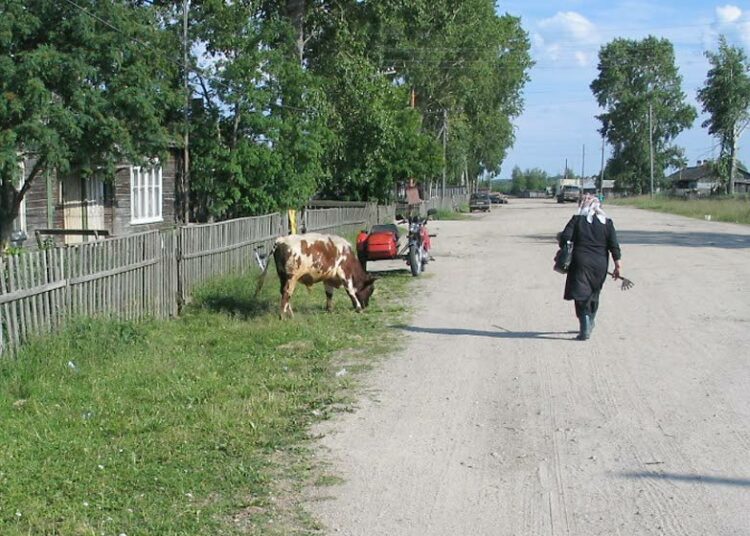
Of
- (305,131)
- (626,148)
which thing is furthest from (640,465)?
(626,148)

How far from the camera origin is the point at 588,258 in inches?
424

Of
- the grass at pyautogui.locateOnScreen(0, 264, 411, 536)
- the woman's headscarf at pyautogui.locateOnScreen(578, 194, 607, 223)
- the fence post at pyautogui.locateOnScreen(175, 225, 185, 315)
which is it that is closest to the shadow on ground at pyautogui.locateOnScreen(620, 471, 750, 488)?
the grass at pyautogui.locateOnScreen(0, 264, 411, 536)

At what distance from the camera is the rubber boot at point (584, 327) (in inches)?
424

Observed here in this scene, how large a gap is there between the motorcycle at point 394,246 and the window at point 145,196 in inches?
350

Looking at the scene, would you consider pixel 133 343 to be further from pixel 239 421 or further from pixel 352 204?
pixel 352 204

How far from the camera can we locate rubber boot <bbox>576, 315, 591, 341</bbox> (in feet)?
35.3

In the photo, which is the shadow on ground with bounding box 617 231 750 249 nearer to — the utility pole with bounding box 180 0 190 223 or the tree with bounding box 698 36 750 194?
the utility pole with bounding box 180 0 190 223

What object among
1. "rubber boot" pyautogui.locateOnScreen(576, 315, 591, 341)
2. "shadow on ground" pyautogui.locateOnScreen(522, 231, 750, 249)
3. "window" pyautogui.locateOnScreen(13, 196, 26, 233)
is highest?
"window" pyautogui.locateOnScreen(13, 196, 26, 233)

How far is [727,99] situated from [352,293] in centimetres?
7684

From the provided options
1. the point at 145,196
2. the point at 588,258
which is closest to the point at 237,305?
the point at 588,258

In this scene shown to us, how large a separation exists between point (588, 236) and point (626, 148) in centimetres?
9729

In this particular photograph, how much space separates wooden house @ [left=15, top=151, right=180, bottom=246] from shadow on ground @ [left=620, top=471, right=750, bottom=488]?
486 inches

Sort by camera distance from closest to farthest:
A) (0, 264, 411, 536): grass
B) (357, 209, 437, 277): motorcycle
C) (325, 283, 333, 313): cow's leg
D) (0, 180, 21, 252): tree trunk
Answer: (0, 264, 411, 536): grass
(325, 283, 333, 313): cow's leg
(0, 180, 21, 252): tree trunk
(357, 209, 437, 277): motorcycle

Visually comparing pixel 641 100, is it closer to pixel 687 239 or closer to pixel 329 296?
pixel 687 239
